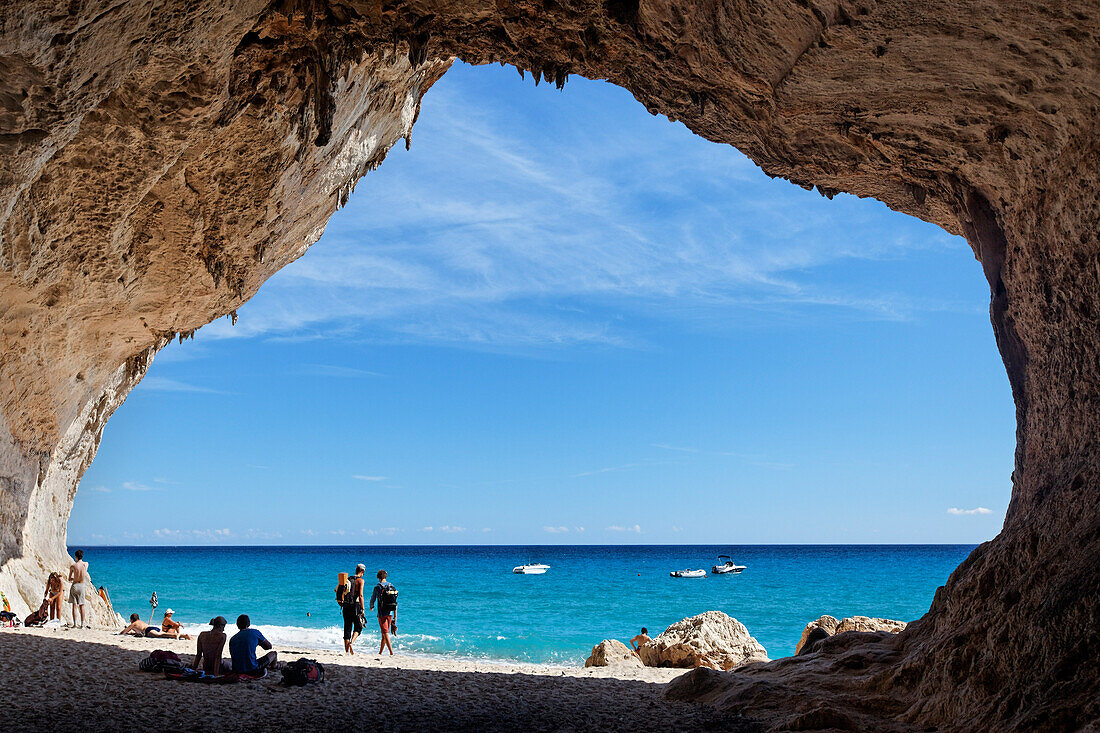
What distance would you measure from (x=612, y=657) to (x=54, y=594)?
428 inches

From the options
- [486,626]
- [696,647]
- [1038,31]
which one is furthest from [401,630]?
[1038,31]

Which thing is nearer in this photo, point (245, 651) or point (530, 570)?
point (245, 651)

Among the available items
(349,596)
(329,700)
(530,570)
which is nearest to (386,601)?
(349,596)

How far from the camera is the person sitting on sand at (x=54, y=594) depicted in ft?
44.0

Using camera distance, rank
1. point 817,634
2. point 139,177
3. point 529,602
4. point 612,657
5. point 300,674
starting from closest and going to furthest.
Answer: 1. point 300,674
2. point 139,177
3. point 817,634
4. point 612,657
5. point 529,602

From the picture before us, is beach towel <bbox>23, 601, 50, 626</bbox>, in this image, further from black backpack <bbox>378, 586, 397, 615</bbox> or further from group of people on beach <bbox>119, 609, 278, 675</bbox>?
black backpack <bbox>378, 586, 397, 615</bbox>

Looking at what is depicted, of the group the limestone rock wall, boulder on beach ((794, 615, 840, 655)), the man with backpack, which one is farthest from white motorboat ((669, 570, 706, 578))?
the limestone rock wall

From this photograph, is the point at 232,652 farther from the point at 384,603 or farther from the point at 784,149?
the point at 784,149

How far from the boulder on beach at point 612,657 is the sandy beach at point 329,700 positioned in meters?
3.08

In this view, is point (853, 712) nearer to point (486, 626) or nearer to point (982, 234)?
point (982, 234)

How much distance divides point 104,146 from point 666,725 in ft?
29.6

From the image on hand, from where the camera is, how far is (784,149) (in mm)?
8195

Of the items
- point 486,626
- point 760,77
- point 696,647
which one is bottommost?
point 486,626

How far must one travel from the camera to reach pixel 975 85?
569 cm
